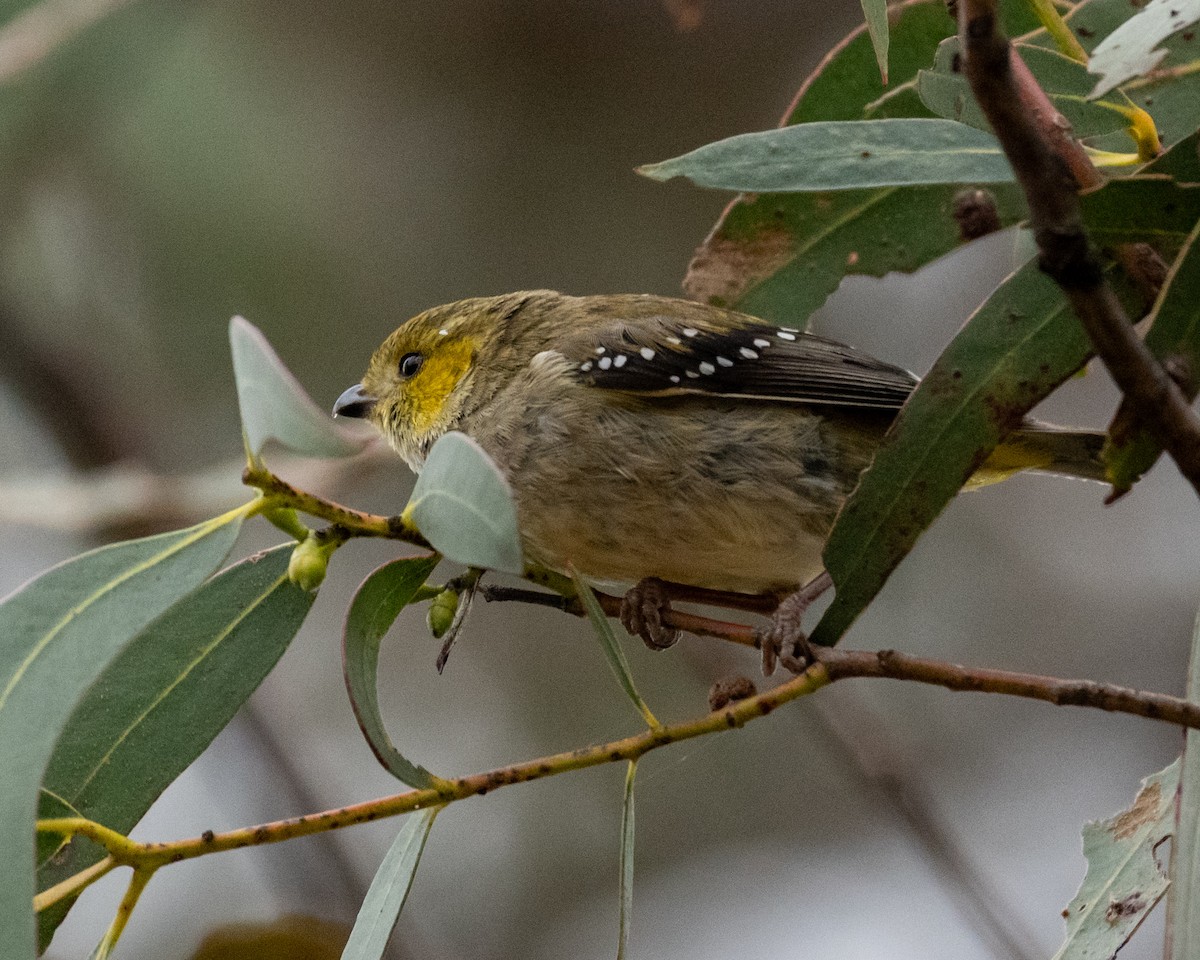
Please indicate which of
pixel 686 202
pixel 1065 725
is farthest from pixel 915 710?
pixel 686 202

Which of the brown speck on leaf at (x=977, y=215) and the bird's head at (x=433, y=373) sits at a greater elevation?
the brown speck on leaf at (x=977, y=215)

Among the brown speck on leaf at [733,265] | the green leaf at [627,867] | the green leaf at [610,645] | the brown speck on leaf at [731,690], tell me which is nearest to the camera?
the green leaf at [627,867]

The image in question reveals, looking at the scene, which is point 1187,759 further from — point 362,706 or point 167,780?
point 167,780

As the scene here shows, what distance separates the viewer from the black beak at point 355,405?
174 inches

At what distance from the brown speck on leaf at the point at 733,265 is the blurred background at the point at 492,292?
341 cm

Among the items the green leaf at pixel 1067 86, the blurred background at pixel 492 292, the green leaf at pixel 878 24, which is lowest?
the blurred background at pixel 492 292

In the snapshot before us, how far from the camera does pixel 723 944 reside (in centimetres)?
642

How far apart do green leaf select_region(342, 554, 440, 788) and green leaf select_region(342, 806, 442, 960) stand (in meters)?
0.10

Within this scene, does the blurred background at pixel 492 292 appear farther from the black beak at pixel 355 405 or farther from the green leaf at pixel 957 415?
the green leaf at pixel 957 415

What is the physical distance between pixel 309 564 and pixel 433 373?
2.12 meters

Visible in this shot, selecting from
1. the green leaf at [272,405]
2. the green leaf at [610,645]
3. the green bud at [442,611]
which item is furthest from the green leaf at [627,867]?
the green leaf at [272,405]

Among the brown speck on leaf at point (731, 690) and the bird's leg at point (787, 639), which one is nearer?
the brown speck on leaf at point (731, 690)

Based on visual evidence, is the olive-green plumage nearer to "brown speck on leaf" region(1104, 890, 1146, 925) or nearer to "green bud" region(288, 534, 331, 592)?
"green bud" region(288, 534, 331, 592)

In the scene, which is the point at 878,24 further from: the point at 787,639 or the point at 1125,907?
the point at 1125,907
